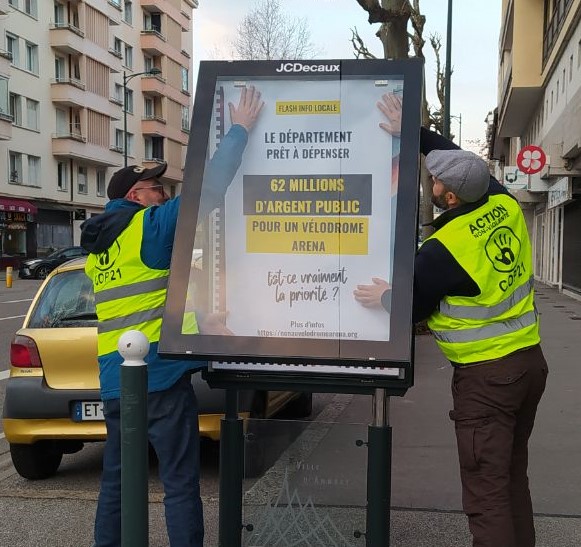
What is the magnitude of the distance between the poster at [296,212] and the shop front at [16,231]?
114 ft

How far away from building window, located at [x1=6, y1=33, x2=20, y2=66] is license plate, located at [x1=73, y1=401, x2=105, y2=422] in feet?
120

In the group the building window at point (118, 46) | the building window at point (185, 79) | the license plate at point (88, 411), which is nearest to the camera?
the license plate at point (88, 411)

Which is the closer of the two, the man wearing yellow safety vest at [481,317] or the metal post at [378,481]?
the man wearing yellow safety vest at [481,317]

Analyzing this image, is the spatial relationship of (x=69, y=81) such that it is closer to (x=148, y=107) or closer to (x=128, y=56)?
(x=128, y=56)

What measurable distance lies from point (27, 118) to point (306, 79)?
39014mm

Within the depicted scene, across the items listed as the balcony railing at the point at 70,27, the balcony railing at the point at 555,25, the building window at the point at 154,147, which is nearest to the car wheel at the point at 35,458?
the balcony railing at the point at 555,25

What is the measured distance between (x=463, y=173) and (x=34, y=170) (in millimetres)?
39314

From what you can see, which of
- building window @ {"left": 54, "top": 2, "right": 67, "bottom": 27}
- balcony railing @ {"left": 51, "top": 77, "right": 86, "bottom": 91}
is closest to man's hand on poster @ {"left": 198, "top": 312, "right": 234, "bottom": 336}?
balcony railing @ {"left": 51, "top": 77, "right": 86, "bottom": 91}

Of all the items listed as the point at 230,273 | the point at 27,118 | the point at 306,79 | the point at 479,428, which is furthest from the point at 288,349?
the point at 27,118

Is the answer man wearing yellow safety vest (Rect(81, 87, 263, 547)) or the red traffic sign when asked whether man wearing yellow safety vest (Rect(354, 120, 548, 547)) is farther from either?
the red traffic sign

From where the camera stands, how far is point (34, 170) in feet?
128

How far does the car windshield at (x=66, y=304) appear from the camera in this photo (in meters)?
4.96

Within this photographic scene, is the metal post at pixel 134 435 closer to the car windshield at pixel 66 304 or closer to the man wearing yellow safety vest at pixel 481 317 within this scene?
the man wearing yellow safety vest at pixel 481 317

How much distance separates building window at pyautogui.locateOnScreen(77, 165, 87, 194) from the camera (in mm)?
43469
